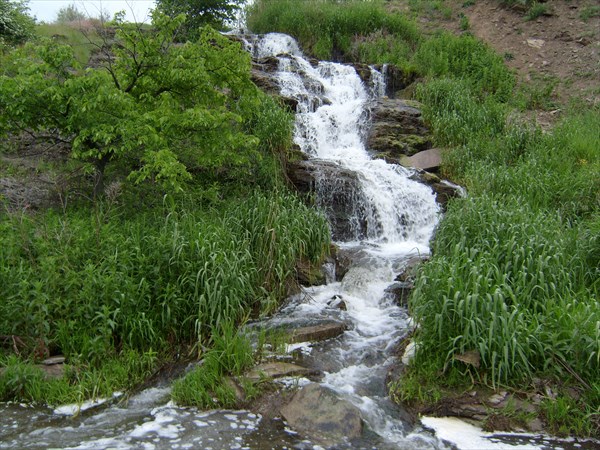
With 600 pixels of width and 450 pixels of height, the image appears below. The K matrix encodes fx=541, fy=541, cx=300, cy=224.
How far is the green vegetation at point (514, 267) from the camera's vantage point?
5105 mm

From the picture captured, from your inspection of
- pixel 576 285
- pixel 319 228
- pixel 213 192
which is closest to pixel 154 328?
pixel 213 192

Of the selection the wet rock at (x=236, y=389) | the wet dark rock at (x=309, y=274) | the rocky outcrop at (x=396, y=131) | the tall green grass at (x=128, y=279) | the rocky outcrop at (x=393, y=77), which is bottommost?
the wet rock at (x=236, y=389)

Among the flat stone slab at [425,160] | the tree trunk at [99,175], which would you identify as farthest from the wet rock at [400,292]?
the flat stone slab at [425,160]

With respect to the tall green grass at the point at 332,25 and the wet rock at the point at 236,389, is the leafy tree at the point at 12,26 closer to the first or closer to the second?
the tall green grass at the point at 332,25

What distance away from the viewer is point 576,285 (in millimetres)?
6414

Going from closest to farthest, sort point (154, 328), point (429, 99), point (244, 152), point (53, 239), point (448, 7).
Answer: point (154, 328) → point (53, 239) → point (244, 152) → point (429, 99) → point (448, 7)

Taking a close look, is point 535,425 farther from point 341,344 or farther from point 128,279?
point 128,279

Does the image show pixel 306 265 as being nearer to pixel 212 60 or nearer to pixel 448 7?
pixel 212 60

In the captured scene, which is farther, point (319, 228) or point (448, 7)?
point (448, 7)

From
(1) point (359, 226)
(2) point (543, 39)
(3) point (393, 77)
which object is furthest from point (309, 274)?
(2) point (543, 39)

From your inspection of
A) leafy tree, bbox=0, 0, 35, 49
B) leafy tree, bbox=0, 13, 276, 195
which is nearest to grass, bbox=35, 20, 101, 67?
leafy tree, bbox=0, 0, 35, 49

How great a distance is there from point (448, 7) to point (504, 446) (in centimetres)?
1934

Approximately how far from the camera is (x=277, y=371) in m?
5.55

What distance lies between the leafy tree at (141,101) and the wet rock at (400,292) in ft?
9.76
